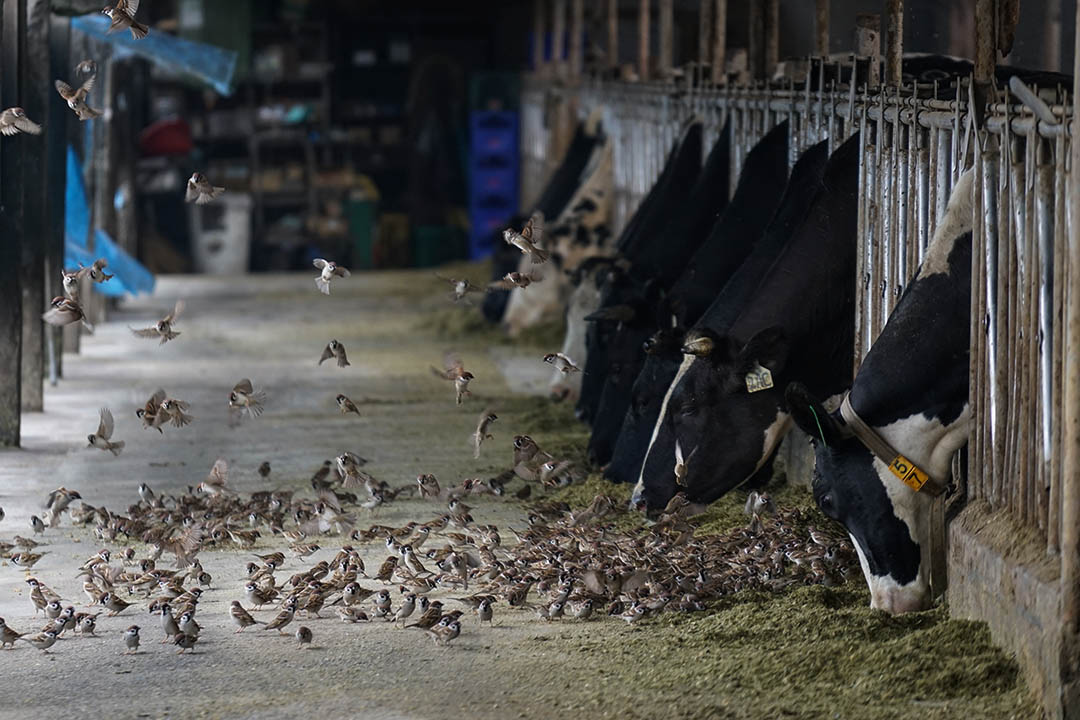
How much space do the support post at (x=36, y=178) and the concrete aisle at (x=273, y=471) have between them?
49 cm

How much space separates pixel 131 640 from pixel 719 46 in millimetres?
6369

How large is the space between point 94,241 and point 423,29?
10.8 m

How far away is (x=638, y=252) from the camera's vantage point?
29.1 ft

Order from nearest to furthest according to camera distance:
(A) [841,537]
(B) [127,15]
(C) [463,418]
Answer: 1. (A) [841,537]
2. (B) [127,15]
3. (C) [463,418]

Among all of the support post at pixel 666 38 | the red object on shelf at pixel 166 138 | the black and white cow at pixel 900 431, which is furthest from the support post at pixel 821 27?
the red object on shelf at pixel 166 138

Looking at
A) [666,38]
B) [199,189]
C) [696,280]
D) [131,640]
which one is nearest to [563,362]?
[696,280]

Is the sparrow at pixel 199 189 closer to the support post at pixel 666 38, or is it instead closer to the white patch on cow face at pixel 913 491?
the white patch on cow face at pixel 913 491

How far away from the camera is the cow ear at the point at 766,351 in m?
6.07

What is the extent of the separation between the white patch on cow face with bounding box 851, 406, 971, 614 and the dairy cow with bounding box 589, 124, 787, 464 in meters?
2.01

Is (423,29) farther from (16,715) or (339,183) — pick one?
(16,715)

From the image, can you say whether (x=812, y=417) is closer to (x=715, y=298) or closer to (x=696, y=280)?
(x=715, y=298)

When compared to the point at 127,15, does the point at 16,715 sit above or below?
below

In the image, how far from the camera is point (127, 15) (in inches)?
254

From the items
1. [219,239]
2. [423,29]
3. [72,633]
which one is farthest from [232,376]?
[423,29]
